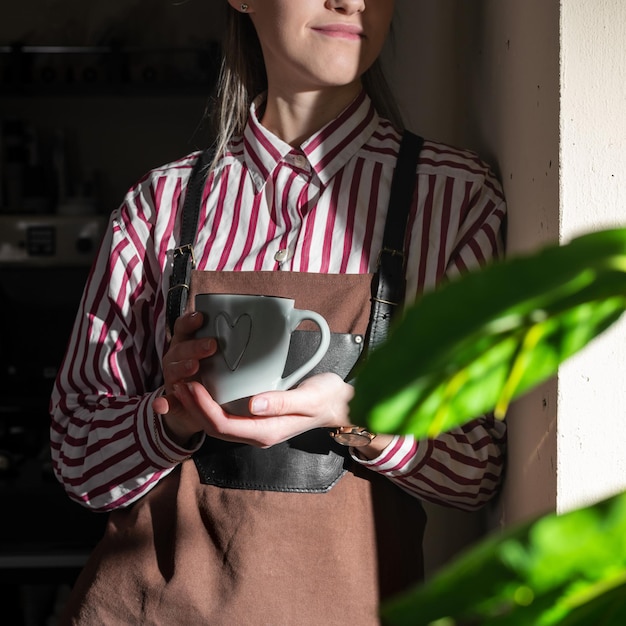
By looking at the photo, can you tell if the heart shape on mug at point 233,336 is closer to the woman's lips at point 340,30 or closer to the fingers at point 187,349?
the fingers at point 187,349

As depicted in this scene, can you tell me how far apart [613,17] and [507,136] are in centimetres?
25

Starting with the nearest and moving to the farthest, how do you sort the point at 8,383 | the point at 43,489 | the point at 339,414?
the point at 339,414, the point at 43,489, the point at 8,383

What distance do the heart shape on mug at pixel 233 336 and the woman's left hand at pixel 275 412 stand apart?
0.04 metres

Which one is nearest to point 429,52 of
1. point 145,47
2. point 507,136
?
point 507,136

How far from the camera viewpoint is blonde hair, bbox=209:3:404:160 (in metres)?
1.19

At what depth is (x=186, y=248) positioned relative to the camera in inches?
41.4

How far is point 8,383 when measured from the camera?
9.05 feet

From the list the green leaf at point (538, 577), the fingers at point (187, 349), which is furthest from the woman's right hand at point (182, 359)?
the green leaf at point (538, 577)

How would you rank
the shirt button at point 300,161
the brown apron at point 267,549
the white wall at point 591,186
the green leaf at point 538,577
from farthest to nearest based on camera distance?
the shirt button at point 300,161, the brown apron at point 267,549, the white wall at point 591,186, the green leaf at point 538,577

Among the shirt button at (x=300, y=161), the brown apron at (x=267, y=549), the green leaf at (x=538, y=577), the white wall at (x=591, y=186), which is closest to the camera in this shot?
the green leaf at (x=538, y=577)

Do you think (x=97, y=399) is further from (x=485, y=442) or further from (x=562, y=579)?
(x=562, y=579)

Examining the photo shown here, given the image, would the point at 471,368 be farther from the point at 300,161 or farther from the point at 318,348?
the point at 300,161

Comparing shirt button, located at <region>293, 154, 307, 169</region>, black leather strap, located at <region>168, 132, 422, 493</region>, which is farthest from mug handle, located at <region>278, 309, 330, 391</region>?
shirt button, located at <region>293, 154, 307, 169</region>

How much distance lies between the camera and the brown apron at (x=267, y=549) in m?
0.95
